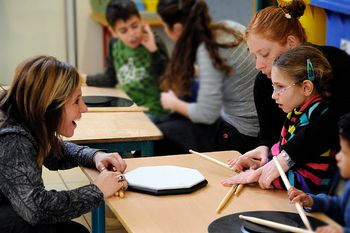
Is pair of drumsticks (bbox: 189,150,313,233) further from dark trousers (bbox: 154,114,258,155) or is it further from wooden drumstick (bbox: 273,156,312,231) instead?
dark trousers (bbox: 154,114,258,155)

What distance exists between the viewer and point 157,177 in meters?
1.56

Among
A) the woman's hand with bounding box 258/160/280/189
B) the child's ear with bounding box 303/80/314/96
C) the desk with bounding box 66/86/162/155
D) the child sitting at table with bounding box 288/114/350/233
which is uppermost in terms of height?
the child's ear with bounding box 303/80/314/96

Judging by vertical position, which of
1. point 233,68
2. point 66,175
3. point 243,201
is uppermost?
point 233,68

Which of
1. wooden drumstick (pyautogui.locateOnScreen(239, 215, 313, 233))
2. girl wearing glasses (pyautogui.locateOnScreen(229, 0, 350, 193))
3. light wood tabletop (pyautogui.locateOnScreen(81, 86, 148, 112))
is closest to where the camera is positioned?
wooden drumstick (pyautogui.locateOnScreen(239, 215, 313, 233))

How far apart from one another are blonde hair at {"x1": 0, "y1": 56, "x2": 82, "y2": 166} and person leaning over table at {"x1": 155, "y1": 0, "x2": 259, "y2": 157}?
68 centimetres

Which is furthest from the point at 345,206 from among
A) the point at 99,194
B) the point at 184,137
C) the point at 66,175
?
the point at 66,175

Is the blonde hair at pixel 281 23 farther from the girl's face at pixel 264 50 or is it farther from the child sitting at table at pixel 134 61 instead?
the child sitting at table at pixel 134 61

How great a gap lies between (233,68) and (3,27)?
1947 millimetres

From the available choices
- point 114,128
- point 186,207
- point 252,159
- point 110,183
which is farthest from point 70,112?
point 114,128

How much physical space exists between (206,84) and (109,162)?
2.28 ft

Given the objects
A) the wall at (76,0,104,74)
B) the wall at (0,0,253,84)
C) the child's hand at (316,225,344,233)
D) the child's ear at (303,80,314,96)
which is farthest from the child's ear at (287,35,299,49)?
the wall at (76,0,104,74)

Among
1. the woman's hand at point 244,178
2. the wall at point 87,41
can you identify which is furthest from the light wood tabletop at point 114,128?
the wall at point 87,41

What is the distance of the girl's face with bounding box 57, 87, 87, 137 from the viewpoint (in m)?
1.51

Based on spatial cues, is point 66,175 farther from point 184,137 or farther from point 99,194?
point 99,194
